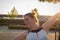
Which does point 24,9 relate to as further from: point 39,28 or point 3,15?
point 39,28

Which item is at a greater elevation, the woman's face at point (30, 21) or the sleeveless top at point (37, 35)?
the woman's face at point (30, 21)

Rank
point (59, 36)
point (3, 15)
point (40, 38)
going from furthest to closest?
point (3, 15), point (59, 36), point (40, 38)

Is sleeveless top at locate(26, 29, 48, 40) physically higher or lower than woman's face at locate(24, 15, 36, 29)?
lower

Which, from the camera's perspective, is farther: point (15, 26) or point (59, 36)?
point (15, 26)

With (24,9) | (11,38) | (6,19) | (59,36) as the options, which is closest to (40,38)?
(59,36)

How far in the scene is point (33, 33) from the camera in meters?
1.06

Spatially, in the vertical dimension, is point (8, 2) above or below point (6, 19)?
above

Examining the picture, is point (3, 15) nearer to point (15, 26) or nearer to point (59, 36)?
point (15, 26)

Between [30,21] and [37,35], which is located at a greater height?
[30,21]

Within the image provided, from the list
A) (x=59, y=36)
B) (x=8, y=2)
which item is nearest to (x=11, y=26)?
(x=8, y=2)

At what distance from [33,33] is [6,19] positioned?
1.11 metres

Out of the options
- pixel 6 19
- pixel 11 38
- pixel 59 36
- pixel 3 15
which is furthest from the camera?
pixel 3 15

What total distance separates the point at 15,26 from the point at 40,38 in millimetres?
1045

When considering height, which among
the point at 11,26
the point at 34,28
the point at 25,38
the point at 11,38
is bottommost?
the point at 11,38
